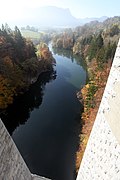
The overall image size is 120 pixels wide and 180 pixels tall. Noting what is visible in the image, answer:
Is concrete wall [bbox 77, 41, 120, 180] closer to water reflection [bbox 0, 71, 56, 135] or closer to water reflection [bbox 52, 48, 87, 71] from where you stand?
water reflection [bbox 0, 71, 56, 135]

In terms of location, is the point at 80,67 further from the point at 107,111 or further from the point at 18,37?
the point at 107,111

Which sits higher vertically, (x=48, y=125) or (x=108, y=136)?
(x=108, y=136)

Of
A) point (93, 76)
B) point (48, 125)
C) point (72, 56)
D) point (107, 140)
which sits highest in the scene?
point (107, 140)

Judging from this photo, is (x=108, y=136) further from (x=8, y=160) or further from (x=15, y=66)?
(x=15, y=66)

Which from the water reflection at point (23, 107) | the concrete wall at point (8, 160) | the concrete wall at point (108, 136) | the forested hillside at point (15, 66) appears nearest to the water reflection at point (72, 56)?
the forested hillside at point (15, 66)

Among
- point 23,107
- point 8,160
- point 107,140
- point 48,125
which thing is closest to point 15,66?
point 23,107

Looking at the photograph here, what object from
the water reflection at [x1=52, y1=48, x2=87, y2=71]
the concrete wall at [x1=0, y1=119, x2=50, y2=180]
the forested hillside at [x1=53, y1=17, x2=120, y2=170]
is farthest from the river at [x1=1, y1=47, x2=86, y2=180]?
the water reflection at [x1=52, y1=48, x2=87, y2=71]

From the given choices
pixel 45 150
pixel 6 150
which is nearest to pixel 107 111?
pixel 6 150
